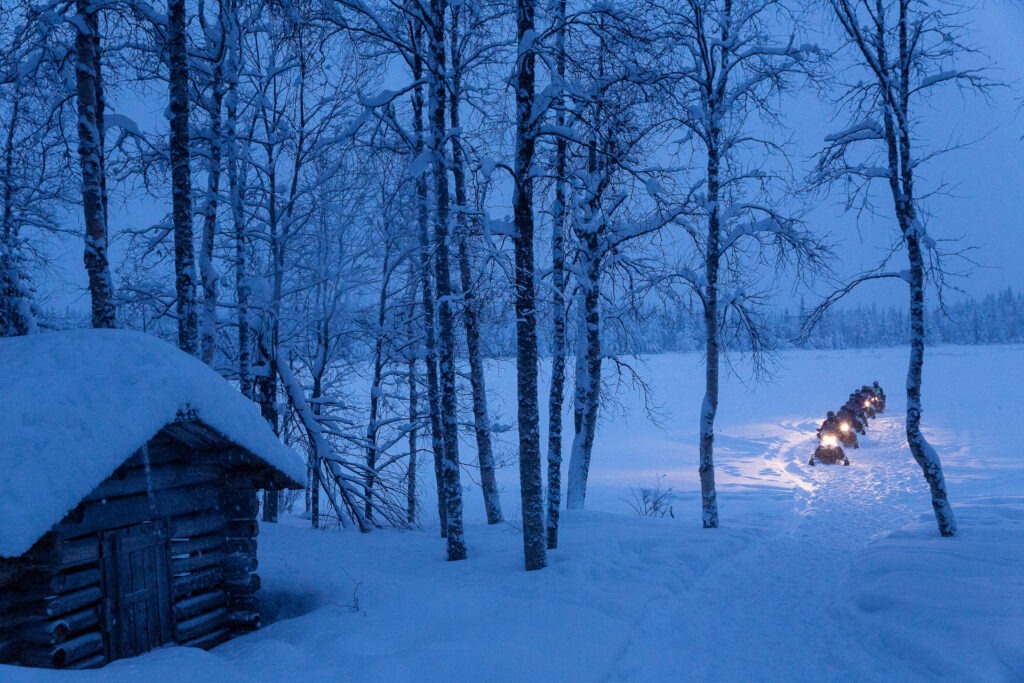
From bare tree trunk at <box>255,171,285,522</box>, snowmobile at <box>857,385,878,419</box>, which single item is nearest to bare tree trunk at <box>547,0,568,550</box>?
bare tree trunk at <box>255,171,285,522</box>

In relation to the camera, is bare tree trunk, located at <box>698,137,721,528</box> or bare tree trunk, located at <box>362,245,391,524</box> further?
bare tree trunk, located at <box>362,245,391,524</box>

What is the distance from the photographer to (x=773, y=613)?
7.60 meters

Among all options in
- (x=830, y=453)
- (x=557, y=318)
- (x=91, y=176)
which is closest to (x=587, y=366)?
(x=557, y=318)

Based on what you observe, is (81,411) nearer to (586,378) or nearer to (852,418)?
(586,378)

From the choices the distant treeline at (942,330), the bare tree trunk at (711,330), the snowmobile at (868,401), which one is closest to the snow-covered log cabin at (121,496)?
the bare tree trunk at (711,330)

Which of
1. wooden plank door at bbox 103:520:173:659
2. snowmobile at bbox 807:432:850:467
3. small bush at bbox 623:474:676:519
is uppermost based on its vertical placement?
wooden plank door at bbox 103:520:173:659

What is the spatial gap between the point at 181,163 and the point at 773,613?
1006 centimetres

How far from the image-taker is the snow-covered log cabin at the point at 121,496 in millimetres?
5352

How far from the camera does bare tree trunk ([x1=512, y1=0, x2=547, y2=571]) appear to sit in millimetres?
8398

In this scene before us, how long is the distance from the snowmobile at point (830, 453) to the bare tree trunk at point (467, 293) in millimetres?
13531

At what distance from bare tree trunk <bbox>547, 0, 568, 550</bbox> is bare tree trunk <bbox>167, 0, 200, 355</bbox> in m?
5.30

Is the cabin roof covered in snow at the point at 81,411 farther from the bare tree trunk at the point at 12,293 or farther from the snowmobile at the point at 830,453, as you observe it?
the snowmobile at the point at 830,453

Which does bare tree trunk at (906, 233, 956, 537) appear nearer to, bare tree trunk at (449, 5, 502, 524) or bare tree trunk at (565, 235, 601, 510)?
bare tree trunk at (565, 235, 601, 510)

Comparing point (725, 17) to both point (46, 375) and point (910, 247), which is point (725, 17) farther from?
point (46, 375)
